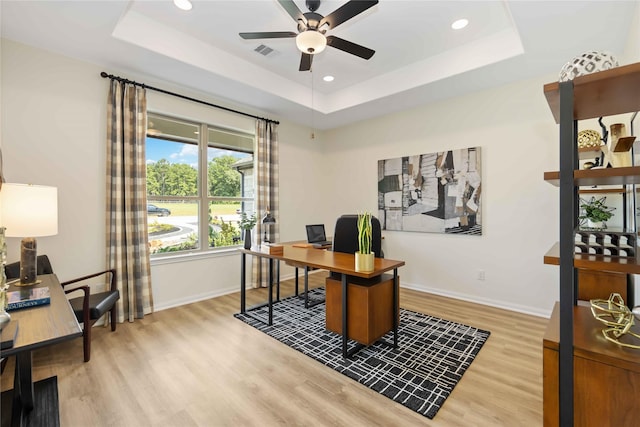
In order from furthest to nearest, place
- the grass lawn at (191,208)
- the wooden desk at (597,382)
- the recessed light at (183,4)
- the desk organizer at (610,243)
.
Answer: the grass lawn at (191,208) < the recessed light at (183,4) < the desk organizer at (610,243) < the wooden desk at (597,382)

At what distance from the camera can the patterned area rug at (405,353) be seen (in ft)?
6.49

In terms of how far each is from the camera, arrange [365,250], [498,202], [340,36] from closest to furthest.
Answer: [365,250], [340,36], [498,202]

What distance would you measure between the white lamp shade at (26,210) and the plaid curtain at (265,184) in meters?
2.53

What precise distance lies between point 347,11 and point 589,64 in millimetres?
1596

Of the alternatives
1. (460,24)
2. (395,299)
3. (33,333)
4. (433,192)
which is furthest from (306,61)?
(33,333)

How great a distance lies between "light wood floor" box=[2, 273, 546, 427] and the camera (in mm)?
1736

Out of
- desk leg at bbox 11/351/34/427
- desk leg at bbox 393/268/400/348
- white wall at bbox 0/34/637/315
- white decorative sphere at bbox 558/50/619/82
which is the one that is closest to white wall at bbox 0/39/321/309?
white wall at bbox 0/34/637/315

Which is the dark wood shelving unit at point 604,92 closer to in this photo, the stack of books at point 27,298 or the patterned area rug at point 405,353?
the patterned area rug at point 405,353

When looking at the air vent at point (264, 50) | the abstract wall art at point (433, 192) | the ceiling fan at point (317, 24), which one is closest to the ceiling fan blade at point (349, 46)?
the ceiling fan at point (317, 24)

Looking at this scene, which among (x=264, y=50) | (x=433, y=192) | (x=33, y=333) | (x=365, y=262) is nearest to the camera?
(x=33, y=333)

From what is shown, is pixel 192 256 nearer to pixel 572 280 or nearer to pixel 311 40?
pixel 311 40

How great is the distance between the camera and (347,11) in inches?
83.8

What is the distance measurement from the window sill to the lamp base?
4.50 feet

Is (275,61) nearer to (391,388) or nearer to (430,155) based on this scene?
(430,155)
